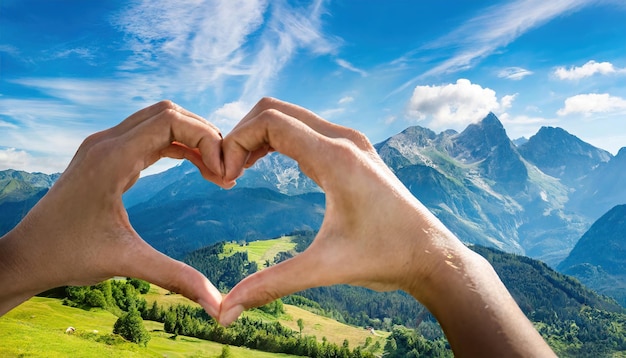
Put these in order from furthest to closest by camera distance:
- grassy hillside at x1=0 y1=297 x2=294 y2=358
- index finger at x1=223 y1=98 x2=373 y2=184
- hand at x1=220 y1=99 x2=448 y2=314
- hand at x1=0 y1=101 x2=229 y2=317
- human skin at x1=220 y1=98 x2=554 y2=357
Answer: grassy hillside at x1=0 y1=297 x2=294 y2=358 → hand at x1=0 y1=101 x2=229 y2=317 → index finger at x1=223 y1=98 x2=373 y2=184 → hand at x1=220 y1=99 x2=448 y2=314 → human skin at x1=220 y1=98 x2=554 y2=357

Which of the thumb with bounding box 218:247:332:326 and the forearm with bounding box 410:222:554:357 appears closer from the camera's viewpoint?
the forearm with bounding box 410:222:554:357

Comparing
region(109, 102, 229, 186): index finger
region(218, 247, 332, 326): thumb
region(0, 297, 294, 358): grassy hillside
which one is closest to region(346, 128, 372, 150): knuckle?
region(218, 247, 332, 326): thumb

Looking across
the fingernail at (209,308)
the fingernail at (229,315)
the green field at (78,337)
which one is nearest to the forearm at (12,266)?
the fingernail at (209,308)

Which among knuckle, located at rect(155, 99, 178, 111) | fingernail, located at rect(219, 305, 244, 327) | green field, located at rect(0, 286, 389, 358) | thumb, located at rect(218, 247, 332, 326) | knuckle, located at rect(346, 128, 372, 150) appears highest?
knuckle, located at rect(155, 99, 178, 111)

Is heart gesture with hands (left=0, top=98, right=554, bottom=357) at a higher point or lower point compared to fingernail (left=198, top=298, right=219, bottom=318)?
higher

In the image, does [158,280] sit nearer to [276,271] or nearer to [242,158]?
[276,271]

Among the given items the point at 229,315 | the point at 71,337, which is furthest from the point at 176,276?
the point at 71,337

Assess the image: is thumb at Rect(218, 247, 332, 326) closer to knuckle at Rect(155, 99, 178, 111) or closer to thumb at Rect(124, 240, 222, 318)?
thumb at Rect(124, 240, 222, 318)
